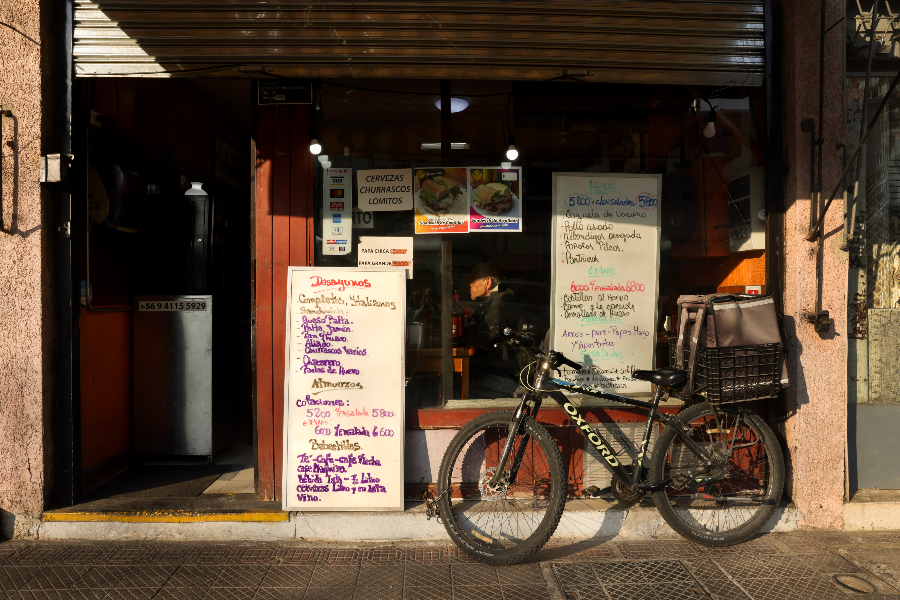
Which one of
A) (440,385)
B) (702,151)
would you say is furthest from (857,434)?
(440,385)

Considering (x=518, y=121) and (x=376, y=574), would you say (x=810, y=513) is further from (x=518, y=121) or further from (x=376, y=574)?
(x=518, y=121)

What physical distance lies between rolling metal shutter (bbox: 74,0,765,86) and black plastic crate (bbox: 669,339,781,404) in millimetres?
1975

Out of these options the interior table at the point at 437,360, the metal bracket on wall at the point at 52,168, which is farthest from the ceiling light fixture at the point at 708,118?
the metal bracket on wall at the point at 52,168

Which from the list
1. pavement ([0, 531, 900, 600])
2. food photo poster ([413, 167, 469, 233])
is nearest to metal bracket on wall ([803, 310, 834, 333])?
pavement ([0, 531, 900, 600])

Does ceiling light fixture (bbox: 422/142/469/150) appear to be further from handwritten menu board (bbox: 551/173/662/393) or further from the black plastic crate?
the black plastic crate

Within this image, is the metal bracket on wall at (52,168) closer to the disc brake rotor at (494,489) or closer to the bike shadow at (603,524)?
the disc brake rotor at (494,489)

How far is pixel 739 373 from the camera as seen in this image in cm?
363

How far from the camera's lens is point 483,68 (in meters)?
3.71

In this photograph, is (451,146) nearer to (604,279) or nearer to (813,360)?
(604,279)

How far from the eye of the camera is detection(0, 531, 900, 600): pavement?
3.17 meters

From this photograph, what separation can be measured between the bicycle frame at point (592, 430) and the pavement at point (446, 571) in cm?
55

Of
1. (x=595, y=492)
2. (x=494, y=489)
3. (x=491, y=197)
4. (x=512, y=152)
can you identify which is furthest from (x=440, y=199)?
(x=595, y=492)

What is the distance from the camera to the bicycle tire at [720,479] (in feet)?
12.1

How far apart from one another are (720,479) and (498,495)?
5.16 ft
